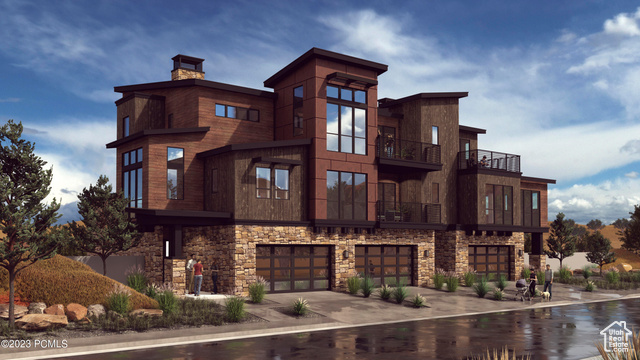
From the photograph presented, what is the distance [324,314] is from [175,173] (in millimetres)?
11199

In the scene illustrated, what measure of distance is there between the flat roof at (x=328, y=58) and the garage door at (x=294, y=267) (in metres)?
9.51

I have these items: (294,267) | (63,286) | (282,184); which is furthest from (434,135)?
(63,286)

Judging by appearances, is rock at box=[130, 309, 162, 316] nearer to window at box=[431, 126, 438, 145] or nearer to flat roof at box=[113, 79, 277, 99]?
flat roof at box=[113, 79, 277, 99]

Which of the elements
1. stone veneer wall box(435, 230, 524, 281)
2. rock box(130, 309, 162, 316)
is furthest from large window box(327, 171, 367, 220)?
rock box(130, 309, 162, 316)

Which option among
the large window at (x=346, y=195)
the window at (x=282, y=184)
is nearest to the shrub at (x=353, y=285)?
the large window at (x=346, y=195)

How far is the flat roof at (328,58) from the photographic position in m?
29.0

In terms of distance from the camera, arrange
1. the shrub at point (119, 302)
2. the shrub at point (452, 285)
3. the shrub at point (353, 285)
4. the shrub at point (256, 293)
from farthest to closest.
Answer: the shrub at point (452, 285), the shrub at point (353, 285), the shrub at point (256, 293), the shrub at point (119, 302)

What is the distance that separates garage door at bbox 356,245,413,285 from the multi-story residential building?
66 millimetres

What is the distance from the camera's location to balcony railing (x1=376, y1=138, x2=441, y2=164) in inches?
1325

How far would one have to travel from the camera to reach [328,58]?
2938cm

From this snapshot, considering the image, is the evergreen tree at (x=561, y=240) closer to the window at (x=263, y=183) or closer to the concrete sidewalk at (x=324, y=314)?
the concrete sidewalk at (x=324, y=314)

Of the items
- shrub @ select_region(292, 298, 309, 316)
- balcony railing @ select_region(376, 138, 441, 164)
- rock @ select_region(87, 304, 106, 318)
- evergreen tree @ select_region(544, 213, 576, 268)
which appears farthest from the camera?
evergreen tree @ select_region(544, 213, 576, 268)

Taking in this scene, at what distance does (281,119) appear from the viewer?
32.0 m

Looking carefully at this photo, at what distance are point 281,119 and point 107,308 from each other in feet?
50.9
